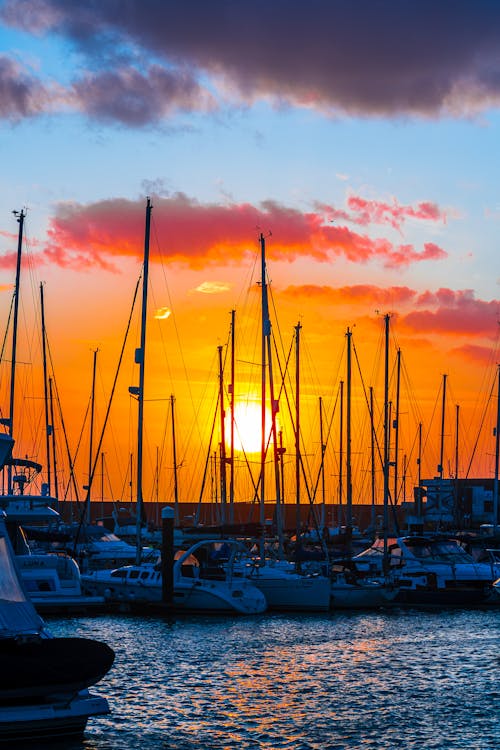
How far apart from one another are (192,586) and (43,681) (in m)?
30.6

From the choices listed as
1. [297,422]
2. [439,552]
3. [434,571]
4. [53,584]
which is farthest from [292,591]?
[297,422]

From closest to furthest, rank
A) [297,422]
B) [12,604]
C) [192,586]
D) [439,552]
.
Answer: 1. [12,604]
2. [192,586]
3. [439,552]
4. [297,422]

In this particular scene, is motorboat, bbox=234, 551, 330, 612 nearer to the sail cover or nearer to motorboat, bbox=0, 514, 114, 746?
the sail cover

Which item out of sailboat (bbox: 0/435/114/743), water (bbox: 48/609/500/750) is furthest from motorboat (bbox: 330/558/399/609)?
sailboat (bbox: 0/435/114/743)

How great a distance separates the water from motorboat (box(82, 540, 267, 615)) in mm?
793

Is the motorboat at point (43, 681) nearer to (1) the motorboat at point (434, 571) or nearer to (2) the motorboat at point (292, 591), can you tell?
(2) the motorboat at point (292, 591)

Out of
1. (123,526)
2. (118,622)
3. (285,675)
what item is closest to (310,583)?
(118,622)

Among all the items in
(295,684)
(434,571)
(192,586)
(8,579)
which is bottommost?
(295,684)

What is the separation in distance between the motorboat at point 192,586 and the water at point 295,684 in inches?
31.2

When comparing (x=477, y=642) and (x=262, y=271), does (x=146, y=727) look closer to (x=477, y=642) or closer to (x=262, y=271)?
(x=477, y=642)

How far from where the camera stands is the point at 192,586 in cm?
5053

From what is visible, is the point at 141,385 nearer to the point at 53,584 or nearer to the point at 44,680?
the point at 53,584

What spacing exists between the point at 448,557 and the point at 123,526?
45882 millimetres

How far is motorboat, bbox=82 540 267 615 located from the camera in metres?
50.2
